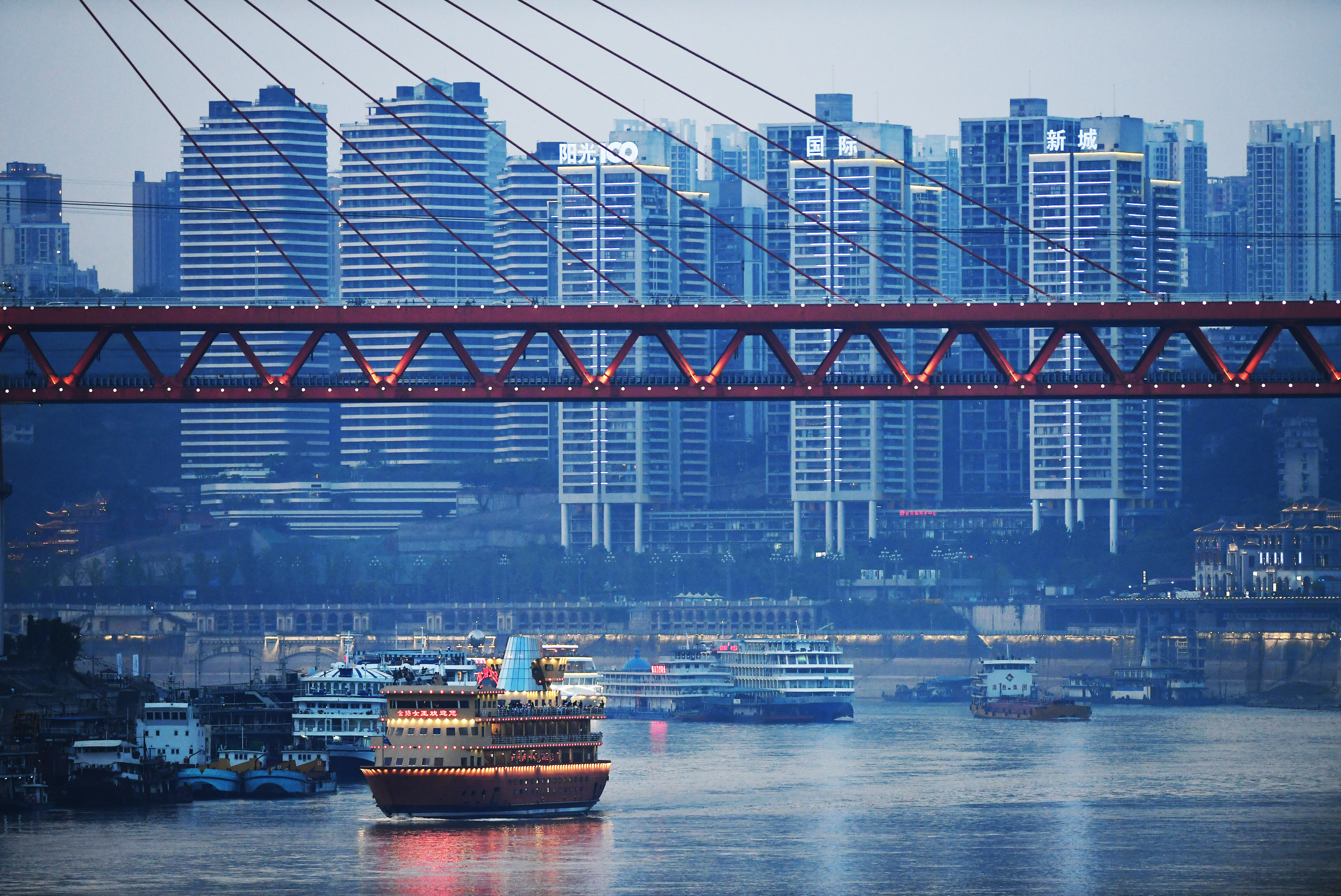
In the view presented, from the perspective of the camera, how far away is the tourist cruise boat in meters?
153

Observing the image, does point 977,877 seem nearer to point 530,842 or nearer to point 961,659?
point 530,842

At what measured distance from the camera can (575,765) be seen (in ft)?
259

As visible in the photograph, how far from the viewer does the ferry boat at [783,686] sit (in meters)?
147

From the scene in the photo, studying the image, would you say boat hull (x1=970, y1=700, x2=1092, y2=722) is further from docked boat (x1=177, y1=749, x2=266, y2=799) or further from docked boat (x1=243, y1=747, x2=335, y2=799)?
docked boat (x1=177, y1=749, x2=266, y2=799)

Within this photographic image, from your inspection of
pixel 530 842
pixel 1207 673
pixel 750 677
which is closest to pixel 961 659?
pixel 1207 673

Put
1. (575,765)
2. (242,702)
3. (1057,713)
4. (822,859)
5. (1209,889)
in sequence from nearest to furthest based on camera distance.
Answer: (1209,889) → (822,859) → (575,765) → (242,702) → (1057,713)

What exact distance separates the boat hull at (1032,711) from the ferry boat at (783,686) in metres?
8.25

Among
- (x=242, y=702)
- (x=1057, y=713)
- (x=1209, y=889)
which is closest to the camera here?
(x=1209, y=889)

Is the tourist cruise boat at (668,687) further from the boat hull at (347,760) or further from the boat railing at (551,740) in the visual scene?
the boat railing at (551,740)

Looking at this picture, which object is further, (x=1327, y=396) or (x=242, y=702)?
(x=242, y=702)

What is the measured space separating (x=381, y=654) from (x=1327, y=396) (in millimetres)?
41356

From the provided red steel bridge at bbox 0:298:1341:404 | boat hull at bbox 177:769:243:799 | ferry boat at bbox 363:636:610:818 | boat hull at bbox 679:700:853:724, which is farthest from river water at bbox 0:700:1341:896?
boat hull at bbox 679:700:853:724

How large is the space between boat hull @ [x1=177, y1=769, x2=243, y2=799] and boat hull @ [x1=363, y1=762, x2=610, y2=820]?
10.4 metres

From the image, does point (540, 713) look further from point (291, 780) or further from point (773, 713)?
point (773, 713)
